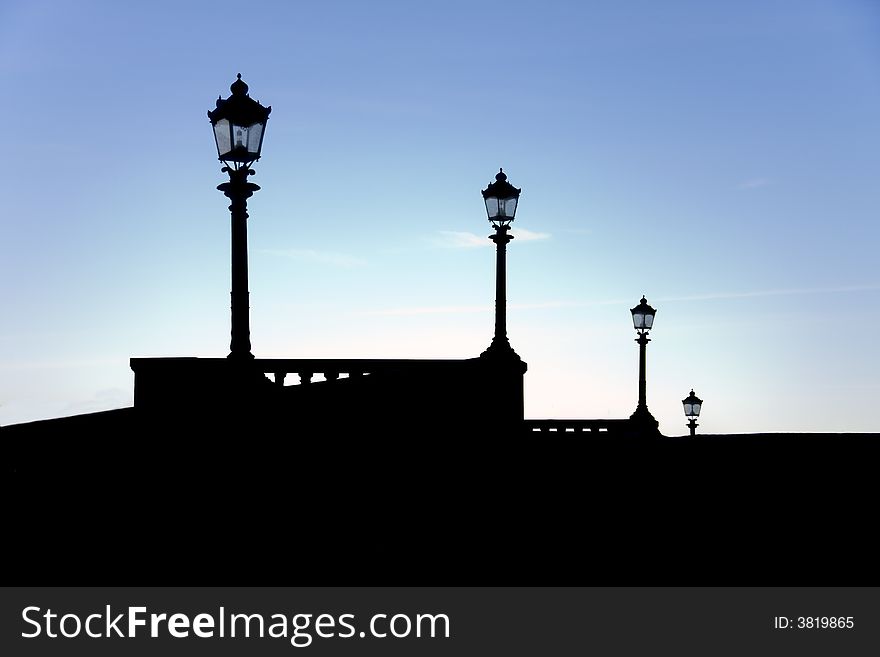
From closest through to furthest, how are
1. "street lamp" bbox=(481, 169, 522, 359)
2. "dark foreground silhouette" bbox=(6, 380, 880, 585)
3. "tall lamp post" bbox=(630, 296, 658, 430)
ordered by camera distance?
"dark foreground silhouette" bbox=(6, 380, 880, 585)
"street lamp" bbox=(481, 169, 522, 359)
"tall lamp post" bbox=(630, 296, 658, 430)

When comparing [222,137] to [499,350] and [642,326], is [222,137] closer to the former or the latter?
[499,350]

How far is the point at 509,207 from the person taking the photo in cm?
1667

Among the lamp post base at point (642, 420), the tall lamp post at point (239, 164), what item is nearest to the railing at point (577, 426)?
the lamp post base at point (642, 420)

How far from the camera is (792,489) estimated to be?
57.5ft

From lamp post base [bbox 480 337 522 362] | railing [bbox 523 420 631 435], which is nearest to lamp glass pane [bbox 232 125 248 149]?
lamp post base [bbox 480 337 522 362]

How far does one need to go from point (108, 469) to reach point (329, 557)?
2.87 meters

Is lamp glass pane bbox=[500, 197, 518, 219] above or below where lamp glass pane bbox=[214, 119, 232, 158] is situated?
above

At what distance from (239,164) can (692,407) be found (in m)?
26.3

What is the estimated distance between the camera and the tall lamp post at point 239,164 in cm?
1061

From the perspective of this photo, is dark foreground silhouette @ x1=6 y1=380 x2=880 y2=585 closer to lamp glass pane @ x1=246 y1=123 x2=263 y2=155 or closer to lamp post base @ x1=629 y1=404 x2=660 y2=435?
lamp post base @ x1=629 y1=404 x2=660 y2=435

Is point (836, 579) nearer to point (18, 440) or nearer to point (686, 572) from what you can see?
point (686, 572)

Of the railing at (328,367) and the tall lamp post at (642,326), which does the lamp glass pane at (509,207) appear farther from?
the tall lamp post at (642,326)

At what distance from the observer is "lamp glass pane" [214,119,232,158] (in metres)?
10.7
